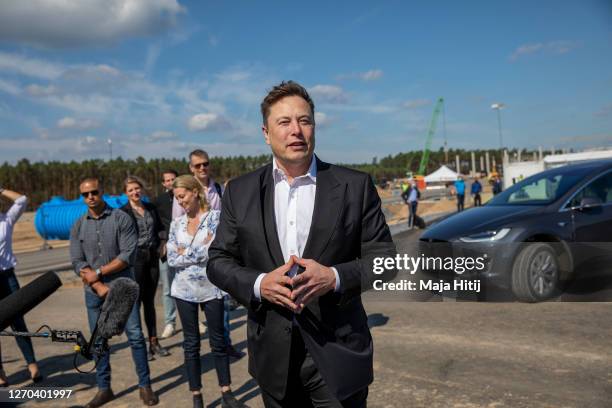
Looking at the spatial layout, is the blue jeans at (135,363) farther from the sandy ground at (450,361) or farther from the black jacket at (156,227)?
the black jacket at (156,227)

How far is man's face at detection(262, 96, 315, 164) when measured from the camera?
6.85 feet

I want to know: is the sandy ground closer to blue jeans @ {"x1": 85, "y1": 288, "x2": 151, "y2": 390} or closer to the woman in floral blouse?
blue jeans @ {"x1": 85, "y1": 288, "x2": 151, "y2": 390}

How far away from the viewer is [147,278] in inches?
232

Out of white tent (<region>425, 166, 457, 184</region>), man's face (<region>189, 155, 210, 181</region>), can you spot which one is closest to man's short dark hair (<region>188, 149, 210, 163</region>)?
man's face (<region>189, 155, 210, 181</region>)

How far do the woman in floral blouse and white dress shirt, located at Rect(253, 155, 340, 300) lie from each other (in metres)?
2.11

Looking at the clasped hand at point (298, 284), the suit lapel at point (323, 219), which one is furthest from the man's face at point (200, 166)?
the clasped hand at point (298, 284)

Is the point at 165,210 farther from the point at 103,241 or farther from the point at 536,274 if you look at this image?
the point at 536,274

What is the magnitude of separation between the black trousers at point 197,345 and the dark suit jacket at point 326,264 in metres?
1.96

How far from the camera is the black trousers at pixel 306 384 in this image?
2.07 metres

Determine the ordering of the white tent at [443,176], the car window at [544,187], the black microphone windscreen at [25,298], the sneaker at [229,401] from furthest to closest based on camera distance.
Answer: the white tent at [443,176] → the car window at [544,187] → the sneaker at [229,401] → the black microphone windscreen at [25,298]

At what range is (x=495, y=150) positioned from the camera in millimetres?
166250

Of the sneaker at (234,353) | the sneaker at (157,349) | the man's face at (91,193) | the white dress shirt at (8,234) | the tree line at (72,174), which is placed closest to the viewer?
the man's face at (91,193)

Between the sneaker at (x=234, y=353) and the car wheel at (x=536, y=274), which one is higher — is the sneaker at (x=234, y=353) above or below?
below

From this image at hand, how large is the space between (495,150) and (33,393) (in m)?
180
